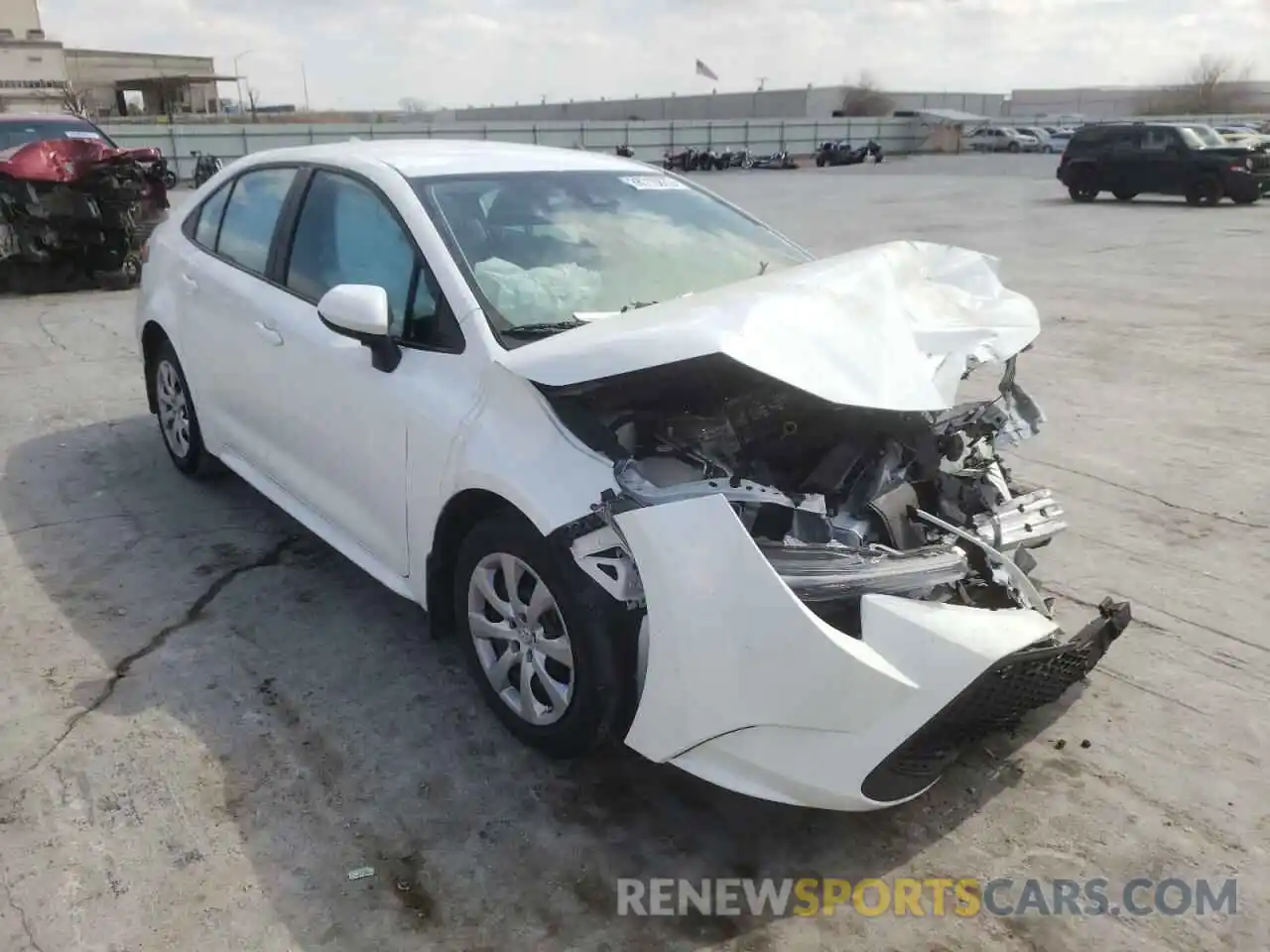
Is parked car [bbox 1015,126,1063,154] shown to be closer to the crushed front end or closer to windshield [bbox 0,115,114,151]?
windshield [bbox 0,115,114,151]

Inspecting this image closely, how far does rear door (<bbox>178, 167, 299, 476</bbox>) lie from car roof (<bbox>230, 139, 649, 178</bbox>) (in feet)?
0.81

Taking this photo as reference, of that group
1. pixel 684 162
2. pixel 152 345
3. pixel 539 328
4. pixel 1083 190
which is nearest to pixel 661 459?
pixel 539 328

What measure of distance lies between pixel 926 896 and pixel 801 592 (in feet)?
2.83

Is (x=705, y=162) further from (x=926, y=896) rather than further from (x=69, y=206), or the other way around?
(x=926, y=896)

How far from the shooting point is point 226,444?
15.1 feet

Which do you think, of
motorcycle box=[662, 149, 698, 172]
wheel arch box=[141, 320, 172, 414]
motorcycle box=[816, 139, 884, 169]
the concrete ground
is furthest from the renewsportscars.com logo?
motorcycle box=[816, 139, 884, 169]

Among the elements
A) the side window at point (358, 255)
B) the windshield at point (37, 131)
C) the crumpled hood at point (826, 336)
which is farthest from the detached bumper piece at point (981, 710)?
the windshield at point (37, 131)

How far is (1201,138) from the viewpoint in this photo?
71.2 feet

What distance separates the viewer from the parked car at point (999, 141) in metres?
51.8

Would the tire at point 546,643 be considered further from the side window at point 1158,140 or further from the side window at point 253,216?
the side window at point 1158,140

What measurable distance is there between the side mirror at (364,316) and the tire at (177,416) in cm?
207

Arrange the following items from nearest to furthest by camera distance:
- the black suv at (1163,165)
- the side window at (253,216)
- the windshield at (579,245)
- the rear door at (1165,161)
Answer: the windshield at (579,245) → the side window at (253,216) → the black suv at (1163,165) → the rear door at (1165,161)

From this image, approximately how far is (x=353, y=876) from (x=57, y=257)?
435 inches

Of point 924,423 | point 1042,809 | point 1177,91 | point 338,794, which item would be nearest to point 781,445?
→ point 924,423
